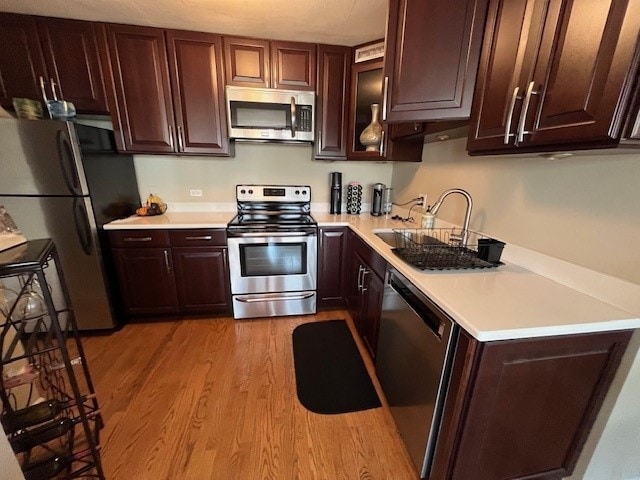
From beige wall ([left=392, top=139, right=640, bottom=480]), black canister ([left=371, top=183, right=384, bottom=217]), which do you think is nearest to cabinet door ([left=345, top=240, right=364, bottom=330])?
black canister ([left=371, top=183, right=384, bottom=217])

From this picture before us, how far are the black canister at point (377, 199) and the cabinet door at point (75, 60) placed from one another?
2413 millimetres

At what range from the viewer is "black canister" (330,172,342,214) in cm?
266

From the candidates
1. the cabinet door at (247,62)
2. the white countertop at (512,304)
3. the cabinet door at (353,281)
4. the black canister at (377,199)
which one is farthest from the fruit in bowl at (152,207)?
the white countertop at (512,304)

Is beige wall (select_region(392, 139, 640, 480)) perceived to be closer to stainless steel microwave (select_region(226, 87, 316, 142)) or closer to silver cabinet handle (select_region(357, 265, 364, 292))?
silver cabinet handle (select_region(357, 265, 364, 292))

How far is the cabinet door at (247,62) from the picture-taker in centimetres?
211

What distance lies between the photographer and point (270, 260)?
2.31 meters

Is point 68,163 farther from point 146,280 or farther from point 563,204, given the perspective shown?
point 563,204

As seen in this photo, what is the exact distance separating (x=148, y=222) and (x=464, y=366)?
92.8 inches

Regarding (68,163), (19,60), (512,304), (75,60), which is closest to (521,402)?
(512,304)

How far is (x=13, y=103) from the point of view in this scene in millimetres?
1828

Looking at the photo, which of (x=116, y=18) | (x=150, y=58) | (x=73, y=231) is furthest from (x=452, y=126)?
(x=73, y=231)

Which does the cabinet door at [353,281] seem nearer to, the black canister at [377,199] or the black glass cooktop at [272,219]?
the black glass cooktop at [272,219]

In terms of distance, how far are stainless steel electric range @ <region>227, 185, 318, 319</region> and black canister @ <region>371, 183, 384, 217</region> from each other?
71 cm

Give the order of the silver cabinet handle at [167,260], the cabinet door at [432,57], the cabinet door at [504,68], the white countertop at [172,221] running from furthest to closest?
the silver cabinet handle at [167,260] → the white countertop at [172,221] → the cabinet door at [432,57] → the cabinet door at [504,68]
